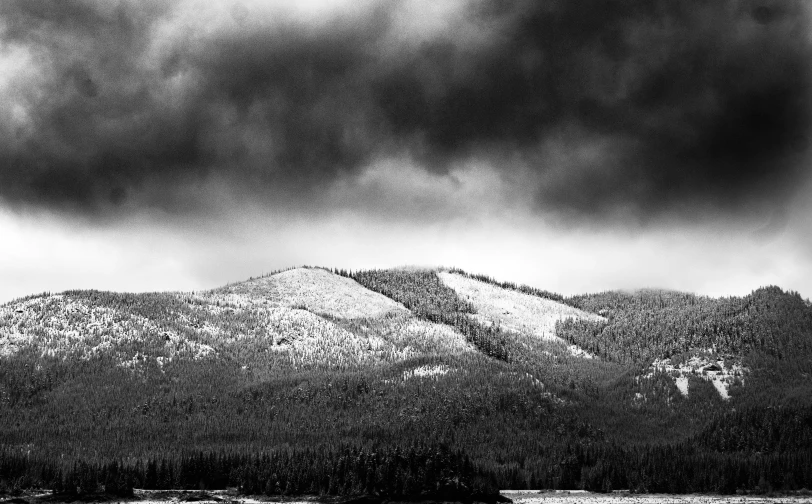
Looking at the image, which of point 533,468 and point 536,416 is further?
point 536,416

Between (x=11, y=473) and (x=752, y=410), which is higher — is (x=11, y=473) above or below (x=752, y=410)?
below

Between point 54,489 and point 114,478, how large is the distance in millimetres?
7431

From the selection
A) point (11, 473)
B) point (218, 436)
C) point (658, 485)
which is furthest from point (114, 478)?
point (658, 485)

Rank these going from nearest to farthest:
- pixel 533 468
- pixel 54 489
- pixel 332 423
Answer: pixel 54 489 → pixel 533 468 → pixel 332 423

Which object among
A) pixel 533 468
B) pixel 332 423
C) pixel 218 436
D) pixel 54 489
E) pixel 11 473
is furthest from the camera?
pixel 332 423

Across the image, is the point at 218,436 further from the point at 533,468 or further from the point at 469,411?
the point at 533,468

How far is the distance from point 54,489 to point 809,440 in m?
123

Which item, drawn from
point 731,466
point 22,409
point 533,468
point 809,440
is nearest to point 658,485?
point 731,466

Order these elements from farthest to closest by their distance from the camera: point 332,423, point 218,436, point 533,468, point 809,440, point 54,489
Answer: point 332,423 → point 218,436 → point 809,440 → point 533,468 → point 54,489

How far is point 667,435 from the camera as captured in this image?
19000cm

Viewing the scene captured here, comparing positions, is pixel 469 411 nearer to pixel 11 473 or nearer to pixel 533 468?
pixel 533 468

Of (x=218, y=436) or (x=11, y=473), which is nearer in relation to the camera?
(x=11, y=473)

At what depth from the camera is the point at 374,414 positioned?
190 metres

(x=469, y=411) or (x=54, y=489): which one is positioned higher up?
(x=469, y=411)
